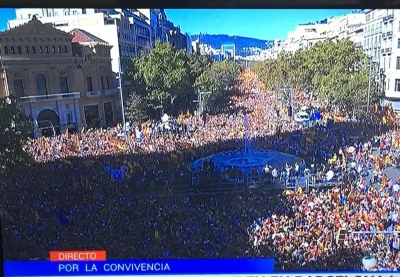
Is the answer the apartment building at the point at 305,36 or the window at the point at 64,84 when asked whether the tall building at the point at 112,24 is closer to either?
the window at the point at 64,84

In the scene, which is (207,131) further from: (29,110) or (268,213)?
(29,110)

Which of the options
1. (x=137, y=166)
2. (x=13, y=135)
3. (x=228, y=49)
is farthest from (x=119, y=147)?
(x=228, y=49)

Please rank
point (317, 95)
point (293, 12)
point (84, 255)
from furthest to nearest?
point (317, 95), point (84, 255), point (293, 12)

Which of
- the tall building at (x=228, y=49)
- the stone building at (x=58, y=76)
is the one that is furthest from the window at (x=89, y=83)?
the tall building at (x=228, y=49)

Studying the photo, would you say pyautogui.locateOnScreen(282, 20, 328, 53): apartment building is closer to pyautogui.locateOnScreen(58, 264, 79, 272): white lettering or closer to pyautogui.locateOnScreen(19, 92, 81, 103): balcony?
pyautogui.locateOnScreen(19, 92, 81, 103): balcony

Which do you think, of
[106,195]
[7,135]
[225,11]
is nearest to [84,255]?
[106,195]

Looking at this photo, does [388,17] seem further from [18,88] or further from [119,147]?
[18,88]
